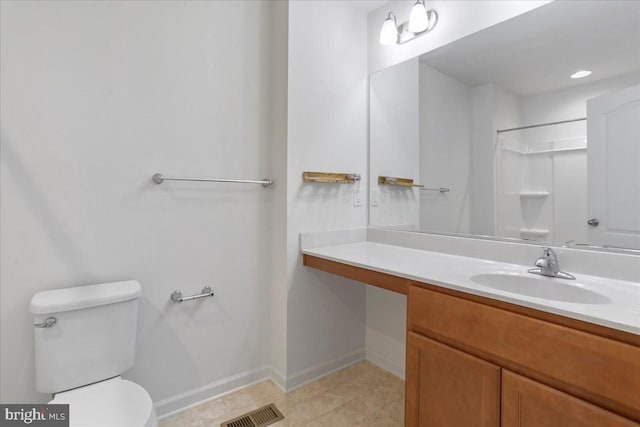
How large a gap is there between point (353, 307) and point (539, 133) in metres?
1.51

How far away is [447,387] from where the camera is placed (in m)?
1.15

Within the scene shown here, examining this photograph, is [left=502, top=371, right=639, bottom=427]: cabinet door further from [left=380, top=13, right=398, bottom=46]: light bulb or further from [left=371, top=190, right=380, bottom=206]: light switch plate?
[left=380, top=13, right=398, bottom=46]: light bulb

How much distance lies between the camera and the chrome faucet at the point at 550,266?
1.27 m

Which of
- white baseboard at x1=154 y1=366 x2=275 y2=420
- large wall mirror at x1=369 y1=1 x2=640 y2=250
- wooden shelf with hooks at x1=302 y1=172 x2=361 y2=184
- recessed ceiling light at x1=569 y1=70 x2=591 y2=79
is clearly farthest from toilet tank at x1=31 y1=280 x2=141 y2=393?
recessed ceiling light at x1=569 y1=70 x2=591 y2=79

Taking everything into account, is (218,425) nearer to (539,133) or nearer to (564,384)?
(564,384)

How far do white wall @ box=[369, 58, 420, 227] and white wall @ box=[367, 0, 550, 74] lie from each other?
9 cm

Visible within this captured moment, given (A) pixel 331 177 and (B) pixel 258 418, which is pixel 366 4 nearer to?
(A) pixel 331 177

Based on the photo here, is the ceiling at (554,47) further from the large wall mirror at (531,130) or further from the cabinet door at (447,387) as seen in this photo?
the cabinet door at (447,387)

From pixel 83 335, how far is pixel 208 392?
0.80m

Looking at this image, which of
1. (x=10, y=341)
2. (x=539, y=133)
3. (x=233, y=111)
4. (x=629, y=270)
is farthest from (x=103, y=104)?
(x=629, y=270)

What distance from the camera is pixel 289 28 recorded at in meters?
1.86

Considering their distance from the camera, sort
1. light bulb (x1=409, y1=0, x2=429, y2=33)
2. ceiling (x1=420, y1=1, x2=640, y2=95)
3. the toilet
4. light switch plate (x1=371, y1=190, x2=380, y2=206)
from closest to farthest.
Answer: the toilet, ceiling (x1=420, y1=1, x2=640, y2=95), light bulb (x1=409, y1=0, x2=429, y2=33), light switch plate (x1=371, y1=190, x2=380, y2=206)

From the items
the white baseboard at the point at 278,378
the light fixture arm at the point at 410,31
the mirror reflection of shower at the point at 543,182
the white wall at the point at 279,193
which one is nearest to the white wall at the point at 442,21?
the light fixture arm at the point at 410,31

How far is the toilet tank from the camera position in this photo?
122 centimetres
